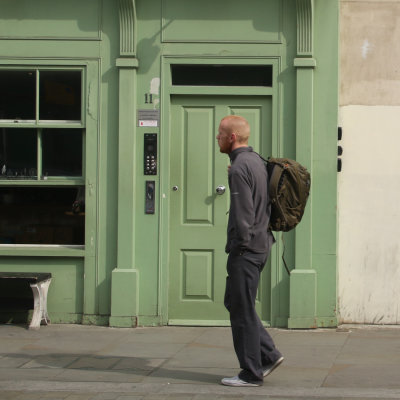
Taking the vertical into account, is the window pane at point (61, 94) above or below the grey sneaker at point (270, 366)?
above

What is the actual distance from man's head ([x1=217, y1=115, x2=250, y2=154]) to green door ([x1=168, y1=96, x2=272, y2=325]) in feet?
8.20

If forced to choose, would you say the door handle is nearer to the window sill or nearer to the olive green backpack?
the window sill

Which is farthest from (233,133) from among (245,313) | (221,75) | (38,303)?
(38,303)

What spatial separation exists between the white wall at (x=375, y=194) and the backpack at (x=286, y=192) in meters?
2.64

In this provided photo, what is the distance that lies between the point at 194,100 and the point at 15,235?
2.42m

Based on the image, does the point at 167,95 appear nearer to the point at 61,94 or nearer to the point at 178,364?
the point at 61,94

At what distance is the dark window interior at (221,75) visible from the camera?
336 inches

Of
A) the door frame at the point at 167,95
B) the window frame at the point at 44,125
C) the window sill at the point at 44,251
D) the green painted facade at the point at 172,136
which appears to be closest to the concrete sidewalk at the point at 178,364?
the green painted facade at the point at 172,136

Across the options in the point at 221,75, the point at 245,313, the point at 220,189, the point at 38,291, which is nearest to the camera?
the point at 245,313

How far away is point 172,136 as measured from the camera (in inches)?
336

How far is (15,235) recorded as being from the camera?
8828 mm

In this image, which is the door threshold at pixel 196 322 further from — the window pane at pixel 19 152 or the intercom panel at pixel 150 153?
the window pane at pixel 19 152

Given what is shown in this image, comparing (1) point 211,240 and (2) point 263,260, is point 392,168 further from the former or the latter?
(2) point 263,260

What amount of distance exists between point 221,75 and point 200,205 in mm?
1382
